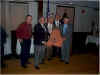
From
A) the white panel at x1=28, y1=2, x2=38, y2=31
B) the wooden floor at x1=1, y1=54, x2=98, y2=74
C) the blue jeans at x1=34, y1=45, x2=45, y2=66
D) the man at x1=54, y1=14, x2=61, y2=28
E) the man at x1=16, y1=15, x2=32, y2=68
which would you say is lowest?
the wooden floor at x1=1, y1=54, x2=98, y2=74

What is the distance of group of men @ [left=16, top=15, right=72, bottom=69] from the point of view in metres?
2.46

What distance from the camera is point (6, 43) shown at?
2.48m

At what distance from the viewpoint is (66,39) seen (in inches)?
101

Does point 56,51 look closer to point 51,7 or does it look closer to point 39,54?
point 39,54

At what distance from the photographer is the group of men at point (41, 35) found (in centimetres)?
246

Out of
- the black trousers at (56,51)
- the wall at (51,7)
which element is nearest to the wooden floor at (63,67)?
the black trousers at (56,51)

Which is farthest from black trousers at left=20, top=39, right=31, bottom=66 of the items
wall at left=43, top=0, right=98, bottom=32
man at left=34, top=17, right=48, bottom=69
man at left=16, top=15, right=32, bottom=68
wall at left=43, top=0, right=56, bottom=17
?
wall at left=43, top=0, right=98, bottom=32

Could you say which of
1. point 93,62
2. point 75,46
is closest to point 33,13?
point 75,46

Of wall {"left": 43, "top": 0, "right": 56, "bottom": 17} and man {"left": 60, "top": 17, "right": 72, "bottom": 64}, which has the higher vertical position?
wall {"left": 43, "top": 0, "right": 56, "bottom": 17}

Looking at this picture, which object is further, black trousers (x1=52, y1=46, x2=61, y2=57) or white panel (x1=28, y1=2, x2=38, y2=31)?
black trousers (x1=52, y1=46, x2=61, y2=57)

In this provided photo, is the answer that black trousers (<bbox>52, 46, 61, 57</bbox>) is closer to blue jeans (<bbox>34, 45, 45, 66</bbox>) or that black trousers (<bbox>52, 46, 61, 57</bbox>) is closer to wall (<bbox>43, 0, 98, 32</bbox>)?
blue jeans (<bbox>34, 45, 45, 66</bbox>)

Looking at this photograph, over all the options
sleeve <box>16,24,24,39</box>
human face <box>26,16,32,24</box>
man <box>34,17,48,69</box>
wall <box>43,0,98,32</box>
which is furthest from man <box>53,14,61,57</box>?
sleeve <box>16,24,24,39</box>

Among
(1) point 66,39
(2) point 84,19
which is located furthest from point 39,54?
(2) point 84,19

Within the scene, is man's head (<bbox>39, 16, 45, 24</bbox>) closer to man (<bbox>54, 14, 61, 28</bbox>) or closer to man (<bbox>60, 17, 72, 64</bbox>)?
man (<bbox>54, 14, 61, 28</bbox>)
